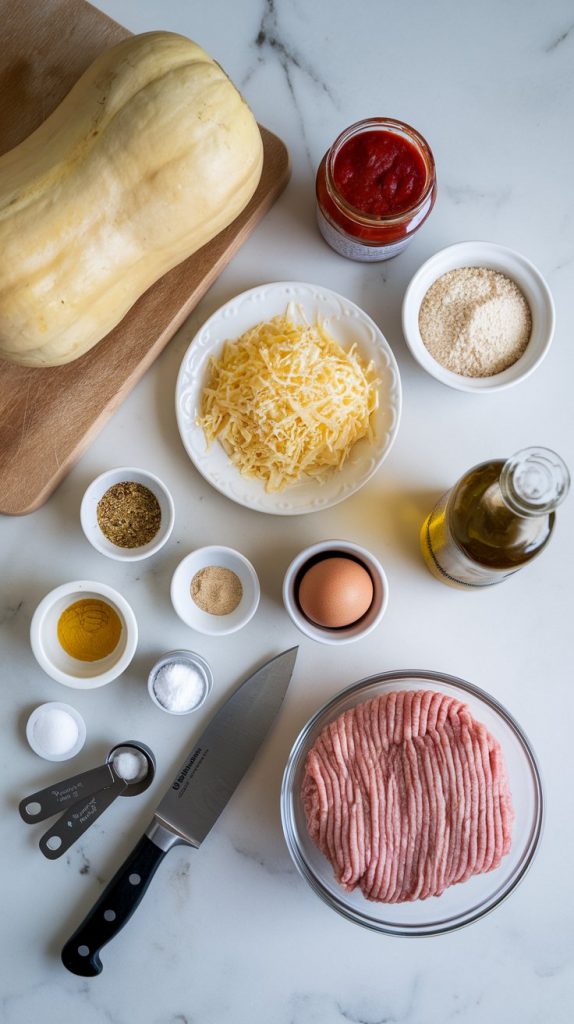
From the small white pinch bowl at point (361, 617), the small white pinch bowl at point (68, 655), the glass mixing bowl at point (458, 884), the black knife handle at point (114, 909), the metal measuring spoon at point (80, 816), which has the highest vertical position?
the small white pinch bowl at point (68, 655)

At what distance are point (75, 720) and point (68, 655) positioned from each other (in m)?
0.12

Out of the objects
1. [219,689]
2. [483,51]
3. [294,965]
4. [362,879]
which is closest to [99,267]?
[219,689]

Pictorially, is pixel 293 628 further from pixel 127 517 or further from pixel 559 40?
pixel 559 40

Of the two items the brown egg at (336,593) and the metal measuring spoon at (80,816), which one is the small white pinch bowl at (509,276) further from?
the metal measuring spoon at (80,816)

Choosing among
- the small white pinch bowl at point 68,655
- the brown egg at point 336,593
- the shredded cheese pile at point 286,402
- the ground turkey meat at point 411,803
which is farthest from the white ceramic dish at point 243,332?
the ground turkey meat at point 411,803

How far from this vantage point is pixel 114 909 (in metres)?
1.36

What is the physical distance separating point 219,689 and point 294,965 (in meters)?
0.50

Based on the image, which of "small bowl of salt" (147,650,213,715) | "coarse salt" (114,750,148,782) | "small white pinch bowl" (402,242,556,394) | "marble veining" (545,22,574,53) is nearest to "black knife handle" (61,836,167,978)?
"coarse salt" (114,750,148,782)

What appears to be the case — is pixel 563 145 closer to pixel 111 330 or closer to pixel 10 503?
pixel 111 330

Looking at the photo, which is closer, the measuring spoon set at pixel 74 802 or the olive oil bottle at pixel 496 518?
the olive oil bottle at pixel 496 518

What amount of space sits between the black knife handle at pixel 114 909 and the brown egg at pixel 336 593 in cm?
49

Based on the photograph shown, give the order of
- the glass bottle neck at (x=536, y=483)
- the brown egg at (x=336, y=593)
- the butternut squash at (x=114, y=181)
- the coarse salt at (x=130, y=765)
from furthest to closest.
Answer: the coarse salt at (x=130, y=765) < the brown egg at (x=336, y=593) < the butternut squash at (x=114, y=181) < the glass bottle neck at (x=536, y=483)

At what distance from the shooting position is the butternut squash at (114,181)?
1188 millimetres

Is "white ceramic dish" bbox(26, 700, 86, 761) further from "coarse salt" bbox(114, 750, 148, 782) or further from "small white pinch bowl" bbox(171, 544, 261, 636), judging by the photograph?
"small white pinch bowl" bbox(171, 544, 261, 636)
